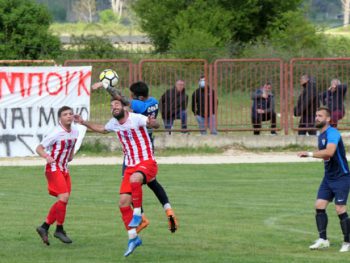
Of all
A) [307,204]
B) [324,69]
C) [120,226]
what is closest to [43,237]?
[120,226]

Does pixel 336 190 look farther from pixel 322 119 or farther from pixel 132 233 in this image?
pixel 132 233

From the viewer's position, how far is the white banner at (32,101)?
25938 mm

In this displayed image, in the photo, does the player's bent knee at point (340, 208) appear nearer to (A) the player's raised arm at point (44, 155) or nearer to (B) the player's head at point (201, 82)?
(A) the player's raised arm at point (44, 155)

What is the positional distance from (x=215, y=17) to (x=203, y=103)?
22259mm

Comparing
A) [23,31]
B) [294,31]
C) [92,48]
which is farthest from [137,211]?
[294,31]

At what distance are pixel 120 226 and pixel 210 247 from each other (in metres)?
2.34

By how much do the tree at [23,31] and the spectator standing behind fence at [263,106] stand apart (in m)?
14.3

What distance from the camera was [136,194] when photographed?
12656mm

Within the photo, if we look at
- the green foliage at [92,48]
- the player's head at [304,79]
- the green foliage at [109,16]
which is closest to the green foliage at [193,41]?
the green foliage at [92,48]

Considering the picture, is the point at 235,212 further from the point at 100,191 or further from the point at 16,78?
the point at 16,78

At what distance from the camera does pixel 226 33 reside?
160ft

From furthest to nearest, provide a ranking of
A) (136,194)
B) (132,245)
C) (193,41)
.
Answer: (193,41) < (136,194) < (132,245)

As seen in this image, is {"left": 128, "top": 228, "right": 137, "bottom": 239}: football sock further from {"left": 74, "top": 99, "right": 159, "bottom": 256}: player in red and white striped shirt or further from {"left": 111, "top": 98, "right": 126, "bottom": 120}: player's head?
{"left": 111, "top": 98, "right": 126, "bottom": 120}: player's head

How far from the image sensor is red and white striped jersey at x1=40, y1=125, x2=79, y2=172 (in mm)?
13344
